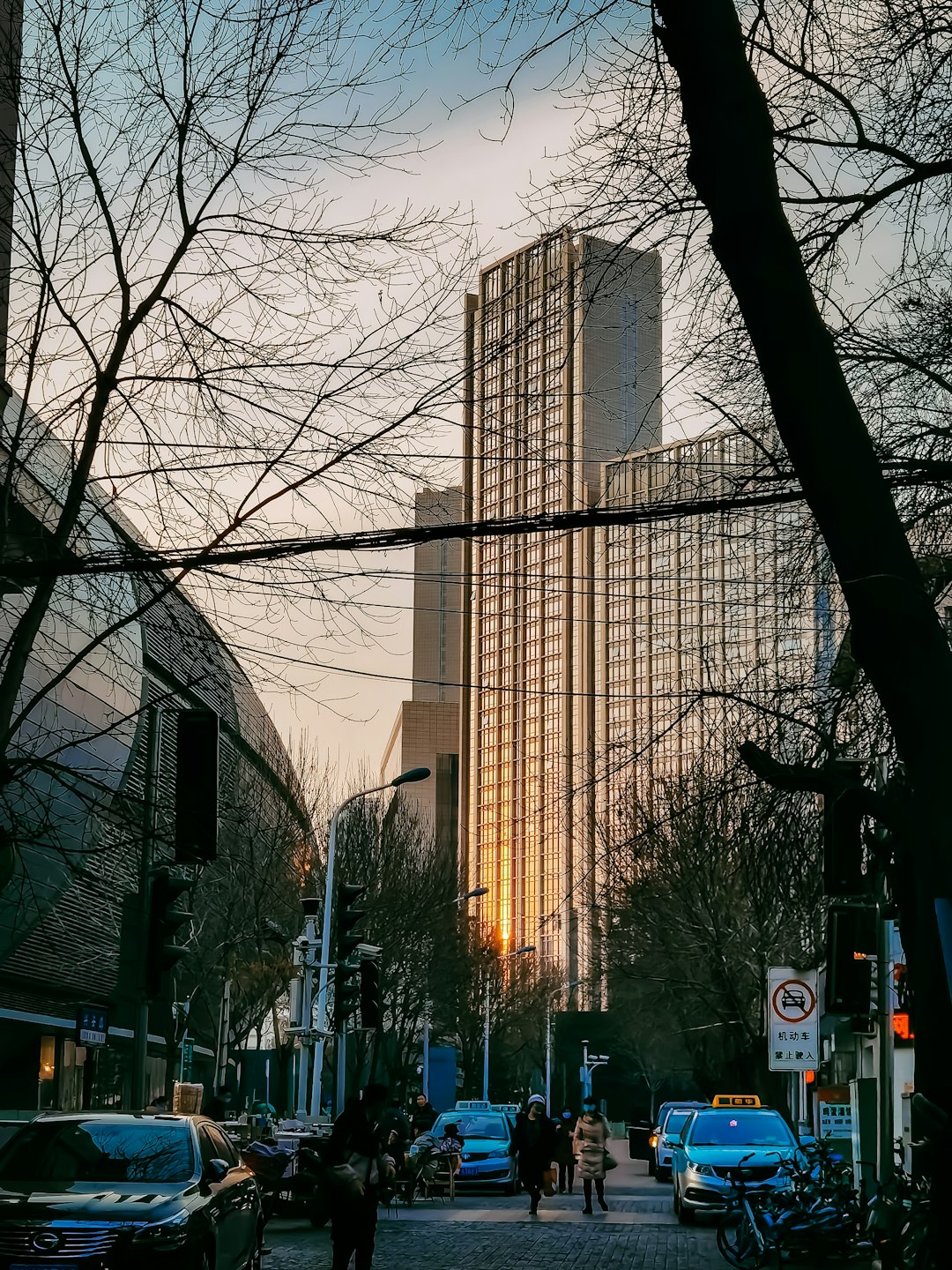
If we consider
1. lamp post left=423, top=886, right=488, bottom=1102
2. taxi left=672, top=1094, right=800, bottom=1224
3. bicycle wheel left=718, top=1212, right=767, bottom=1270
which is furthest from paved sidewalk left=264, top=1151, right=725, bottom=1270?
lamp post left=423, top=886, right=488, bottom=1102

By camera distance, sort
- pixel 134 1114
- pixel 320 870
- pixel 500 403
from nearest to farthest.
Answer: pixel 500 403 → pixel 134 1114 → pixel 320 870

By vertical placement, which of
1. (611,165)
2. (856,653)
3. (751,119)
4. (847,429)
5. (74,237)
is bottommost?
(856,653)

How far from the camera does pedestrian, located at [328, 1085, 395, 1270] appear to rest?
13.2 metres

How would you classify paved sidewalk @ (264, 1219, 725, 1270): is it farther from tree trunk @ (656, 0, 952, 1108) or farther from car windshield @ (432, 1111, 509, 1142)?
tree trunk @ (656, 0, 952, 1108)

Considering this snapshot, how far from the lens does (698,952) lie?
49500mm

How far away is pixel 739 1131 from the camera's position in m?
27.0

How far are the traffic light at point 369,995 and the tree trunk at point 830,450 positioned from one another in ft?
60.3

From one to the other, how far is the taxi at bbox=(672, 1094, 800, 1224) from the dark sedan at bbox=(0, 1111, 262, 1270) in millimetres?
13072

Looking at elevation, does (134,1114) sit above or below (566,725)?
below

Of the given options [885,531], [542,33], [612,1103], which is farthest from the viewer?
[612,1103]

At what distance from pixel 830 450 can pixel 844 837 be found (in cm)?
265

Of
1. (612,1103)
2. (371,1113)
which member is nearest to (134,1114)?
(371,1113)

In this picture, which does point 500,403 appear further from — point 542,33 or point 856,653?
point 856,653

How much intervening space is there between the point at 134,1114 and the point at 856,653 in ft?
26.0
